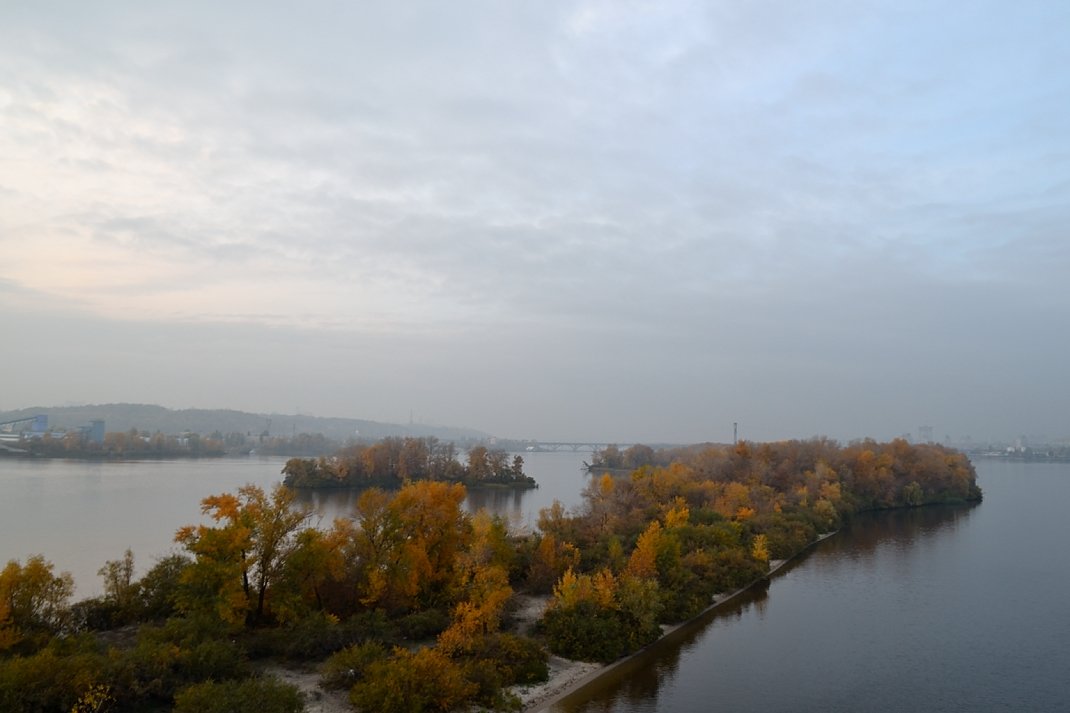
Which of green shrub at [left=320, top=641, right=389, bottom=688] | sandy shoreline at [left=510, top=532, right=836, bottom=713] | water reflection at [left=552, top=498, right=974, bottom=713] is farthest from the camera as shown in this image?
water reflection at [left=552, top=498, right=974, bottom=713]

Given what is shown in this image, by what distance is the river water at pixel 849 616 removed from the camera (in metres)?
16.2

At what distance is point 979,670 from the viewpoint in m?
18.0

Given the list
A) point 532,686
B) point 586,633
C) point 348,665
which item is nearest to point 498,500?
point 586,633

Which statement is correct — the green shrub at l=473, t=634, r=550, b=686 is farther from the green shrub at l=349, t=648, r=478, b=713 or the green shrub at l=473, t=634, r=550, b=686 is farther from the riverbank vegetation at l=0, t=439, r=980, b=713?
the green shrub at l=349, t=648, r=478, b=713

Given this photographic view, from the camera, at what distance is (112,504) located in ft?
129

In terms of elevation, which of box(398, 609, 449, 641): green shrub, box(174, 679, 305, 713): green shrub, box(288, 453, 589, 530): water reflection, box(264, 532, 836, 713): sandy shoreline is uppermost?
→ box(174, 679, 305, 713): green shrub

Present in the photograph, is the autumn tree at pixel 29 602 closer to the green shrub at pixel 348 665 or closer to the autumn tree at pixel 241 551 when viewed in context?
the autumn tree at pixel 241 551

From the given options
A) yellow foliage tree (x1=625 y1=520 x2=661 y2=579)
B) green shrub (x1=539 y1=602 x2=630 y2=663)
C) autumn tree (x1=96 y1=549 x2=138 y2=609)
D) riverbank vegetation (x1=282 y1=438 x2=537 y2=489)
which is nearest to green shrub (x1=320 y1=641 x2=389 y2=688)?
green shrub (x1=539 y1=602 x2=630 y2=663)

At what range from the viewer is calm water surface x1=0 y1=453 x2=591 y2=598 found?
26.8 meters

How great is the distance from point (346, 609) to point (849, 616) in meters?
16.2

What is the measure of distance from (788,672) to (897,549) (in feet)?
75.1

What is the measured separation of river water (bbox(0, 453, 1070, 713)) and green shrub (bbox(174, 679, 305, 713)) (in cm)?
588

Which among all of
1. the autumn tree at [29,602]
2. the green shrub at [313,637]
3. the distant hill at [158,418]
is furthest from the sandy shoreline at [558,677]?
the distant hill at [158,418]

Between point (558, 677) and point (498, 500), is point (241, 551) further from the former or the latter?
point (498, 500)
